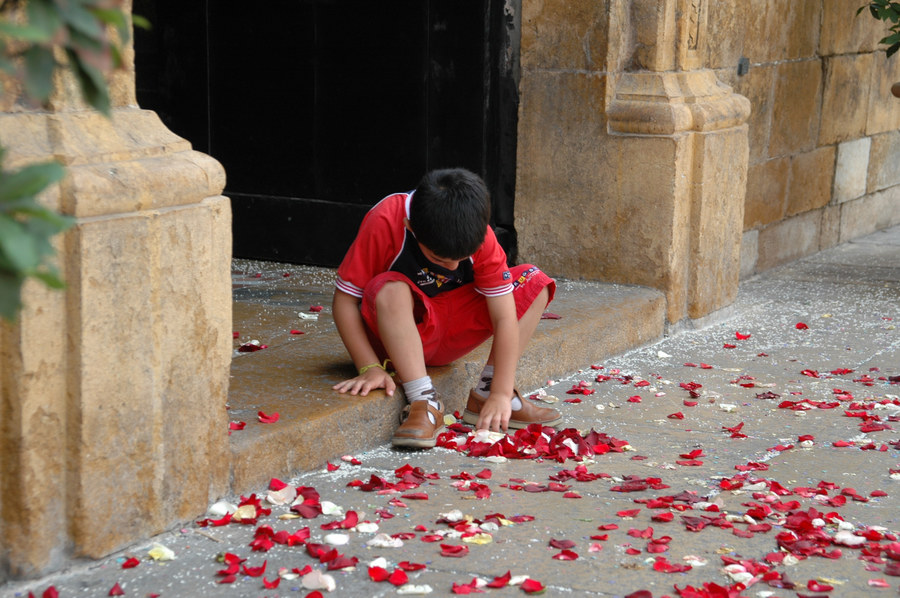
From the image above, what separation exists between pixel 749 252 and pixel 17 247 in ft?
18.8

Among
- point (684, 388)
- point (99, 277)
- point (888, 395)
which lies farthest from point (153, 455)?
point (888, 395)

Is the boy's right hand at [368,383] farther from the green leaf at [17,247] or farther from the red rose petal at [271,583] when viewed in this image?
the green leaf at [17,247]

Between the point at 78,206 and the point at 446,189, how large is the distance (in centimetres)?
124

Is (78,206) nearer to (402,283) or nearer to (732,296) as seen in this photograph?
(402,283)

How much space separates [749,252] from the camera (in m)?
6.37

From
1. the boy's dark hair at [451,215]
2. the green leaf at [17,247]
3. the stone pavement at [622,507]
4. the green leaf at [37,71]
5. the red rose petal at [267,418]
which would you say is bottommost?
the stone pavement at [622,507]

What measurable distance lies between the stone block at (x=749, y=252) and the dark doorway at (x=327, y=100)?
5.43 feet

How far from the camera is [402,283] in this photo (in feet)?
11.2

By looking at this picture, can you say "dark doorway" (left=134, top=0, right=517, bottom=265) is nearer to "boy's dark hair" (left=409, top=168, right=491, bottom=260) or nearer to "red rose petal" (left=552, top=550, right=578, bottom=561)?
"boy's dark hair" (left=409, top=168, right=491, bottom=260)

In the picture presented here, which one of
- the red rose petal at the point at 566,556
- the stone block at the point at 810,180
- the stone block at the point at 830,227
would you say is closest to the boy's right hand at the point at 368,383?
the red rose petal at the point at 566,556

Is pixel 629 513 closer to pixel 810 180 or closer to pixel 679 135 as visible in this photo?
pixel 679 135

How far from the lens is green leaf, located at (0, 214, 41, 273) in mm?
1022

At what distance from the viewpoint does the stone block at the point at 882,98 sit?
762 centimetres

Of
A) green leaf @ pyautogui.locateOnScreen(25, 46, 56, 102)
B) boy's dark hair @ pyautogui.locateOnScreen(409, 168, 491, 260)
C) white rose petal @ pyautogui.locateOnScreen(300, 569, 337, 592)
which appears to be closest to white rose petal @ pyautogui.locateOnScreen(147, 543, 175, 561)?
white rose petal @ pyautogui.locateOnScreen(300, 569, 337, 592)
